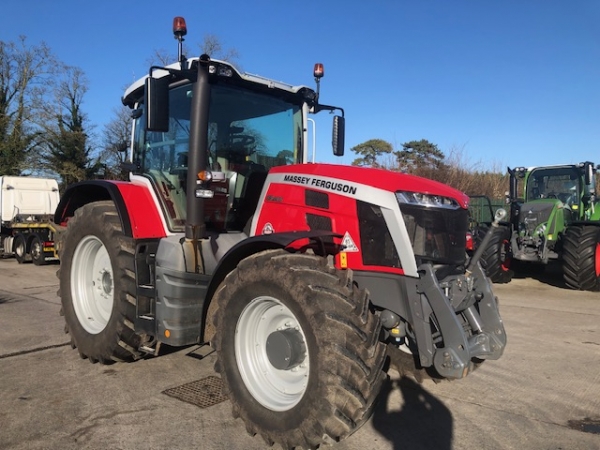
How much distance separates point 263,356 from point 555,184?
10355 mm

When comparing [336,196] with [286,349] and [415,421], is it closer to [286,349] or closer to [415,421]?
[286,349]

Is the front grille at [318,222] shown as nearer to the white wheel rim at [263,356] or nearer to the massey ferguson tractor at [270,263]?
the massey ferguson tractor at [270,263]

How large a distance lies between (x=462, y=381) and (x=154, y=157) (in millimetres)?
3406

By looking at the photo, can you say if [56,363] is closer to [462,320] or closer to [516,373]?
[462,320]

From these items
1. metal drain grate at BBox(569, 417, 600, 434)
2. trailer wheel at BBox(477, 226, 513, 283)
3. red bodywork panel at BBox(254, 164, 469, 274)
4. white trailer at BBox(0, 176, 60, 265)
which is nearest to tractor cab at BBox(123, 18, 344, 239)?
red bodywork panel at BBox(254, 164, 469, 274)

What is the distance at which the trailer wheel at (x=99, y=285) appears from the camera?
4.09 m

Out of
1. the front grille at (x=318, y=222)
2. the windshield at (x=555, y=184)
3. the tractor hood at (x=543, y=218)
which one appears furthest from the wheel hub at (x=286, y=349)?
the windshield at (x=555, y=184)

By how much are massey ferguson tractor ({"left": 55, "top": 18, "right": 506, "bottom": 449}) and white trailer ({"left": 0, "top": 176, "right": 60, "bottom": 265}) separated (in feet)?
33.0

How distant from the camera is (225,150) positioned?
4207 mm

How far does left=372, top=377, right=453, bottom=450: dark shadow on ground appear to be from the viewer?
317cm

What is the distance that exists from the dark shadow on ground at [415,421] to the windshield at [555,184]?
895 cm

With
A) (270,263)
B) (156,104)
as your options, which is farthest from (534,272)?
(156,104)

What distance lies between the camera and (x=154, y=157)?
14.8ft

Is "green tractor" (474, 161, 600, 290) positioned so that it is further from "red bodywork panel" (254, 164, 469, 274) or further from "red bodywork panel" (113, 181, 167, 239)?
"red bodywork panel" (113, 181, 167, 239)
